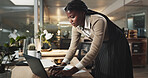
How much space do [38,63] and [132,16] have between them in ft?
17.2

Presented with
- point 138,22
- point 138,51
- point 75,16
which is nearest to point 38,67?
point 75,16

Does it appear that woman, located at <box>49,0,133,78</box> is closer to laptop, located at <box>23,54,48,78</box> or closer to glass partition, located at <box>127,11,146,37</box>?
laptop, located at <box>23,54,48,78</box>

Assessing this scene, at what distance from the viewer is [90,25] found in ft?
3.78

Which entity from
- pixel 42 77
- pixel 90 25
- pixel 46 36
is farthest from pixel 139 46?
pixel 42 77

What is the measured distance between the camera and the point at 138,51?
4.72 m

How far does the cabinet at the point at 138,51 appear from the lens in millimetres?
4684

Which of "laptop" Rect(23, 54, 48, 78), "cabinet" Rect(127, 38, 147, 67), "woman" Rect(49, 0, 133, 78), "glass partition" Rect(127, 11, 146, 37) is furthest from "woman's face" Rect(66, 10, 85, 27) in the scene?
"glass partition" Rect(127, 11, 146, 37)

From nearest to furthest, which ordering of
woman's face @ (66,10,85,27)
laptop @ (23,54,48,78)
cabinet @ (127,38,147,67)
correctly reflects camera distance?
laptop @ (23,54,48,78) < woman's face @ (66,10,85,27) < cabinet @ (127,38,147,67)

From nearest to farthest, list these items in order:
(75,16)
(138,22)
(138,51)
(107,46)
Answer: (75,16) → (107,46) → (138,51) → (138,22)

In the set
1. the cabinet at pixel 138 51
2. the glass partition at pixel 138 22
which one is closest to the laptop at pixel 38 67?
the cabinet at pixel 138 51

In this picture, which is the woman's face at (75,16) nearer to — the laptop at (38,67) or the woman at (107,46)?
the woman at (107,46)

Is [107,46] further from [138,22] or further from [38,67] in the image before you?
[138,22]

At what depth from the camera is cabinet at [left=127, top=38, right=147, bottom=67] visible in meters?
4.68

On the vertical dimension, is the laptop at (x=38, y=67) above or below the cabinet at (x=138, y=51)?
above
